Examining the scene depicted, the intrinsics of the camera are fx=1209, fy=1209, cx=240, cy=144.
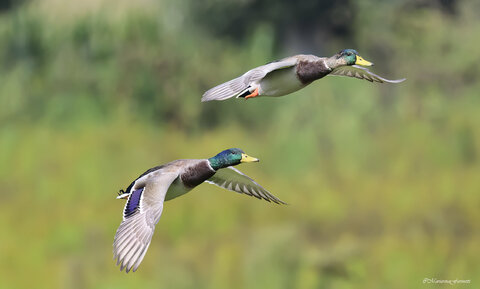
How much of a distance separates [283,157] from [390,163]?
1488mm

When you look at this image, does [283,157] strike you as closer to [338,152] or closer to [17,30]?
[338,152]

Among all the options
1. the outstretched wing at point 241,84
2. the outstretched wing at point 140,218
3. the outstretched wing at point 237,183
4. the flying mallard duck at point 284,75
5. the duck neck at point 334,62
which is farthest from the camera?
the outstretched wing at point 237,183

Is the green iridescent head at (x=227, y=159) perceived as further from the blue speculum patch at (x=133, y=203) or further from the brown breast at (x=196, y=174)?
the blue speculum patch at (x=133, y=203)

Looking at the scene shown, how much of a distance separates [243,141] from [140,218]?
954 centimetres

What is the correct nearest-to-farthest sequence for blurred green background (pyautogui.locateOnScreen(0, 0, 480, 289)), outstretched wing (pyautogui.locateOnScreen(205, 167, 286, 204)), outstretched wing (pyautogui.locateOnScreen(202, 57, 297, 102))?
1. outstretched wing (pyautogui.locateOnScreen(202, 57, 297, 102))
2. outstretched wing (pyautogui.locateOnScreen(205, 167, 286, 204))
3. blurred green background (pyautogui.locateOnScreen(0, 0, 480, 289))

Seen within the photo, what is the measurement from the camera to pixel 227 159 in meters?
8.20

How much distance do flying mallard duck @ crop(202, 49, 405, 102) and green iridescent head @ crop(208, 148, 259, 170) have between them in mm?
433

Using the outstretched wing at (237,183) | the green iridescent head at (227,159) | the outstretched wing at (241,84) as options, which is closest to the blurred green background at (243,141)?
the outstretched wing at (237,183)

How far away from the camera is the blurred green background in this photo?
15.1 meters

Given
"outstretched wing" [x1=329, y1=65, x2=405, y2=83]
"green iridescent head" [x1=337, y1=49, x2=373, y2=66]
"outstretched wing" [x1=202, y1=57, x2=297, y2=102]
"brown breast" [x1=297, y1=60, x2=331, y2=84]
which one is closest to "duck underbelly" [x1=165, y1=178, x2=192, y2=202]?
"outstretched wing" [x1=202, y1=57, x2=297, y2=102]

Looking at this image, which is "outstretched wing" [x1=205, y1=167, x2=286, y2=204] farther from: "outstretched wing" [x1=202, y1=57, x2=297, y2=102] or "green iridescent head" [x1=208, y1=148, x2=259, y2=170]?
"outstretched wing" [x1=202, y1=57, x2=297, y2=102]

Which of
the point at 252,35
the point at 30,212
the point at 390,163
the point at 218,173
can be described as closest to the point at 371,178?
the point at 390,163

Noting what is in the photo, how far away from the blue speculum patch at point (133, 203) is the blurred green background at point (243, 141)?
663 centimetres

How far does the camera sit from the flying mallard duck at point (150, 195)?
281 inches
